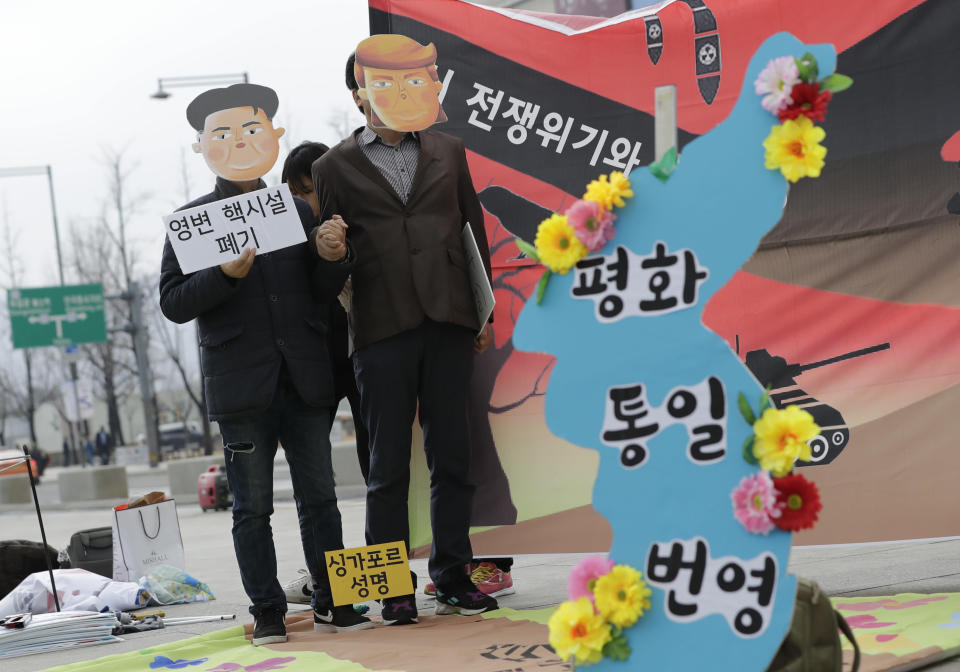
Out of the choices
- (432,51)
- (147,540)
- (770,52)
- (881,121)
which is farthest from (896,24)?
(147,540)

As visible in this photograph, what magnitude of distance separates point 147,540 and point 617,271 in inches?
169

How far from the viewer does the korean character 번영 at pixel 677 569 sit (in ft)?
7.48

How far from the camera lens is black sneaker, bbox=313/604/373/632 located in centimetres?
388

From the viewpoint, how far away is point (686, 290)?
2.39 m

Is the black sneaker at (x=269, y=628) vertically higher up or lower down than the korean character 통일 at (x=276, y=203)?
lower down

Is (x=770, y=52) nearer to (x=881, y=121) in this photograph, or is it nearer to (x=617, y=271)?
(x=617, y=271)

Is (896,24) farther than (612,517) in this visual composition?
Yes

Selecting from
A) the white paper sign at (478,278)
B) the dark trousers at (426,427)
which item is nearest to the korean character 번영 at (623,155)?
the white paper sign at (478,278)

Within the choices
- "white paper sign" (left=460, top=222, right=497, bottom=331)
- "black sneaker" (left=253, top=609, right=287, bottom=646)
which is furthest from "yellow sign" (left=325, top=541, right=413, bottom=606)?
"white paper sign" (left=460, top=222, right=497, bottom=331)

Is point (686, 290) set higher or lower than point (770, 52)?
lower

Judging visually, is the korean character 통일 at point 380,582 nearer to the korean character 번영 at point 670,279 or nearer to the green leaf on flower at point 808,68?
the korean character 번영 at point 670,279

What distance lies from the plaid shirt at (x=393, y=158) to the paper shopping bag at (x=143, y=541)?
275 cm

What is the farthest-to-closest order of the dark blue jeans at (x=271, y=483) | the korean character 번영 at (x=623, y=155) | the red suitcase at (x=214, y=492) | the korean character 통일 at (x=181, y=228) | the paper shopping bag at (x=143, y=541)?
the red suitcase at (x=214, y=492) → the paper shopping bag at (x=143, y=541) → the korean character 번영 at (x=623, y=155) → the dark blue jeans at (x=271, y=483) → the korean character 통일 at (x=181, y=228)

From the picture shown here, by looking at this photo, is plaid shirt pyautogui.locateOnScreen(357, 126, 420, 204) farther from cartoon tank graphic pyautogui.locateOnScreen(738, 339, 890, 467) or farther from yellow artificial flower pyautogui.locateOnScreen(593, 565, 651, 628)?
yellow artificial flower pyautogui.locateOnScreen(593, 565, 651, 628)
